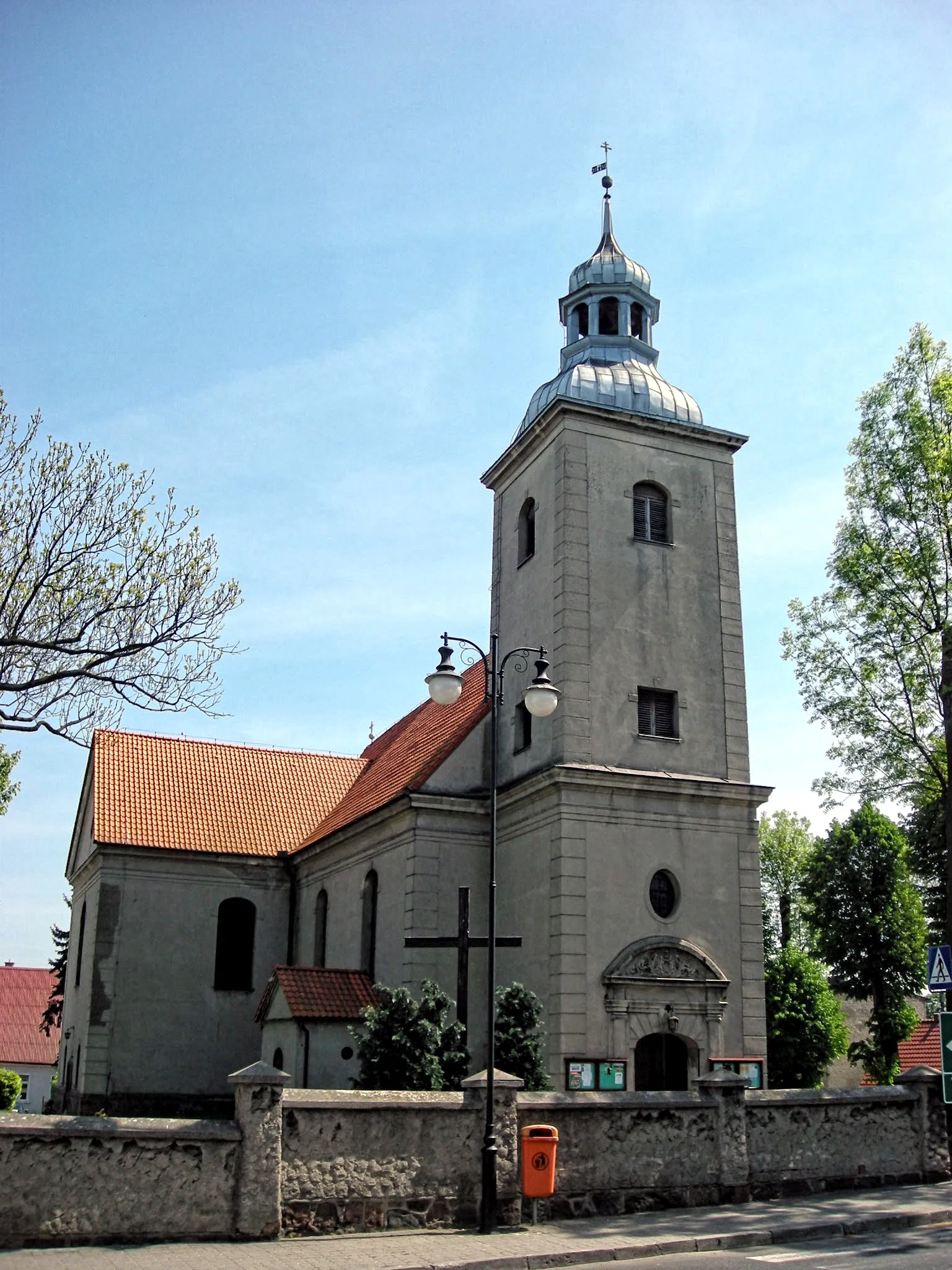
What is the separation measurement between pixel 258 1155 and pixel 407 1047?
4869 mm

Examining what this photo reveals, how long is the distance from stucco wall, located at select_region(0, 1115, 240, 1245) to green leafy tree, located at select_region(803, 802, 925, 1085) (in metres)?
35.3

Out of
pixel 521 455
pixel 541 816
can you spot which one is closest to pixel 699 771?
pixel 541 816

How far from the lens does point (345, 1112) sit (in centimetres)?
1403

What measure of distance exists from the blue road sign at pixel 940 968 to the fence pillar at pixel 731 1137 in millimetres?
2991

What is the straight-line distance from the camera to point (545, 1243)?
13.4 metres

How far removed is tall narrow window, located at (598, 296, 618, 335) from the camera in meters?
27.8

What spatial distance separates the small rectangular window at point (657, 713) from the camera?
23734 mm

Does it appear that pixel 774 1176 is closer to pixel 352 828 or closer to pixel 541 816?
pixel 541 816

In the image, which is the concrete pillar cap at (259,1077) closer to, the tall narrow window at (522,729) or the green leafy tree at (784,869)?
the tall narrow window at (522,729)

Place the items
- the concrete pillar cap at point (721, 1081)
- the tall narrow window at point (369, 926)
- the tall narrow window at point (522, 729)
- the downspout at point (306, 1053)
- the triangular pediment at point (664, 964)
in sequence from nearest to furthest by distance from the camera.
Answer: the concrete pillar cap at point (721, 1081)
the triangular pediment at point (664, 964)
the downspout at point (306, 1053)
the tall narrow window at point (522, 729)
the tall narrow window at point (369, 926)

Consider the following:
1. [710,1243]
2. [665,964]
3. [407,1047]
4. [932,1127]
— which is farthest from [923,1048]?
[710,1243]

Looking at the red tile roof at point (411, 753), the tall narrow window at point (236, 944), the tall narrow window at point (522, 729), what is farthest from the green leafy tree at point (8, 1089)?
the tall narrow window at point (522, 729)

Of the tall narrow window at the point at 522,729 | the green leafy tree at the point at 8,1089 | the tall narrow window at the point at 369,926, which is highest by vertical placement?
the tall narrow window at the point at 522,729

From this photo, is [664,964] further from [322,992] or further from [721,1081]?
[322,992]
